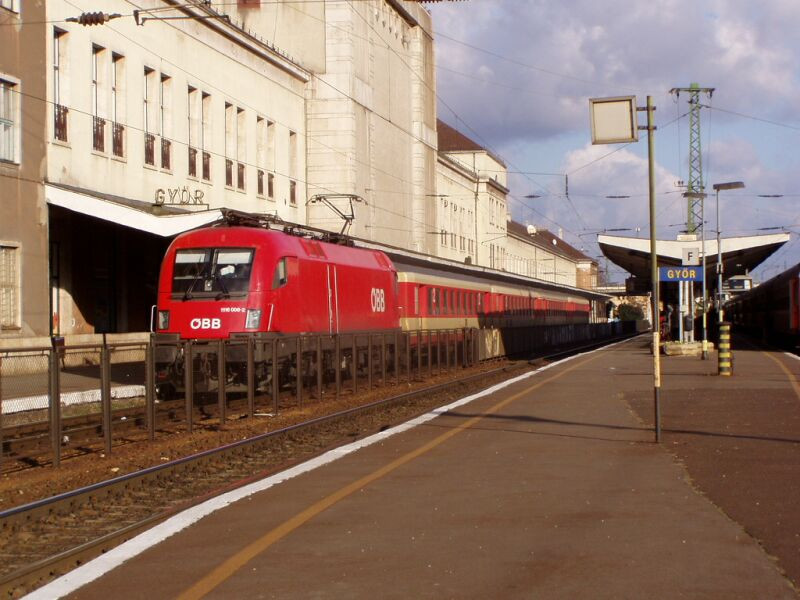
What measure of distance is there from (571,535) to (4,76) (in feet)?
75.7

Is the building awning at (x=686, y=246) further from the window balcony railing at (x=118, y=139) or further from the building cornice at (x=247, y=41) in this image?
the window balcony railing at (x=118, y=139)

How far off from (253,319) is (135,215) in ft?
23.7

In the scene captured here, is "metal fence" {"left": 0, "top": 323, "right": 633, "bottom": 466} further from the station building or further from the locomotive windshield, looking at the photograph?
the station building

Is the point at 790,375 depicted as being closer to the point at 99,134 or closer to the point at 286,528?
the point at 99,134

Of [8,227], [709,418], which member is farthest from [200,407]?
[8,227]

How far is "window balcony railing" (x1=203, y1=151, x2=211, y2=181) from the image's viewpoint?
4097cm

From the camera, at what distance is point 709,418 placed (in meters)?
18.2

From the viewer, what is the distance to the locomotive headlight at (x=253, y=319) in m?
22.3

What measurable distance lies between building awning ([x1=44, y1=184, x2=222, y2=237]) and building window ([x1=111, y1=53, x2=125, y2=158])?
15.5 ft

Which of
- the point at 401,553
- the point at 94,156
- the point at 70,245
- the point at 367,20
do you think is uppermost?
the point at 367,20

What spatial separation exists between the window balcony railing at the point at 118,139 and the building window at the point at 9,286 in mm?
6333

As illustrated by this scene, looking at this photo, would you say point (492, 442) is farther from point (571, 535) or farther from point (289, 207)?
point (289, 207)

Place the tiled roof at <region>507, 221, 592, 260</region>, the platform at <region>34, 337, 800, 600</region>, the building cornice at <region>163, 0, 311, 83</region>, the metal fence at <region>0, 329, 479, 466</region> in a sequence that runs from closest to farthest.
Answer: the platform at <region>34, 337, 800, 600</region> < the metal fence at <region>0, 329, 479, 466</region> < the building cornice at <region>163, 0, 311, 83</region> < the tiled roof at <region>507, 221, 592, 260</region>

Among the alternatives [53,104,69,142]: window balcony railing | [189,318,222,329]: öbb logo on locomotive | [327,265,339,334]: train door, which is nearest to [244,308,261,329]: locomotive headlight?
[189,318,222,329]: öbb logo on locomotive
